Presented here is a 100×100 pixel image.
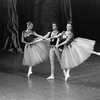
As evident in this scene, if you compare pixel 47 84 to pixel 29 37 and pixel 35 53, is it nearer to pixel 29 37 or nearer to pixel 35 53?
pixel 35 53

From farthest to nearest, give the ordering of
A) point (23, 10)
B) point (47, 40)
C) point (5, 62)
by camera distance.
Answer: point (23, 10) < point (5, 62) < point (47, 40)

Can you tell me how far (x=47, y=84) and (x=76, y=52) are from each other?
3.85 ft

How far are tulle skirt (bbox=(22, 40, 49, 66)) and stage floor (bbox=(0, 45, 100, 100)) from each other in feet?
1.52

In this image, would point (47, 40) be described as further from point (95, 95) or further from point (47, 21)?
point (47, 21)

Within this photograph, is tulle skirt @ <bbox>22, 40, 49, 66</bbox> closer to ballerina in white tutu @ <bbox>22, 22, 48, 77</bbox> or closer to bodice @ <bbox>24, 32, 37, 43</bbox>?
ballerina in white tutu @ <bbox>22, 22, 48, 77</bbox>

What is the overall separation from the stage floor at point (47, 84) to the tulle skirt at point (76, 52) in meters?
0.51

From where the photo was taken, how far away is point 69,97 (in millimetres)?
6754

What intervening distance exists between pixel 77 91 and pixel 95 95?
0.54 m

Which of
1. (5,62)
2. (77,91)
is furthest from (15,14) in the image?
(77,91)

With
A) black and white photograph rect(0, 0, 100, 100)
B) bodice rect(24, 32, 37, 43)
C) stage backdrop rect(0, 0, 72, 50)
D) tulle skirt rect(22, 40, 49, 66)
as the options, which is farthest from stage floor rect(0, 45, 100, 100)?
stage backdrop rect(0, 0, 72, 50)

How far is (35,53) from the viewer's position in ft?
30.7

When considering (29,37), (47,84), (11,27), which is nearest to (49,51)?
(29,37)

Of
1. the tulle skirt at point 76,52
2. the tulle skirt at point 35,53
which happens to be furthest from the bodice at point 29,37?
the tulle skirt at point 76,52

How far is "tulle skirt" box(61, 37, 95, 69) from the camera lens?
8.35 m
